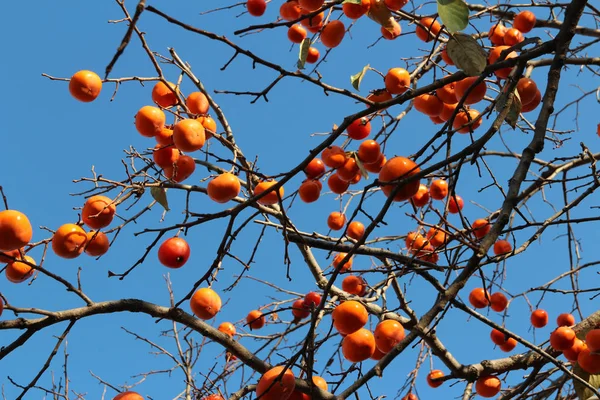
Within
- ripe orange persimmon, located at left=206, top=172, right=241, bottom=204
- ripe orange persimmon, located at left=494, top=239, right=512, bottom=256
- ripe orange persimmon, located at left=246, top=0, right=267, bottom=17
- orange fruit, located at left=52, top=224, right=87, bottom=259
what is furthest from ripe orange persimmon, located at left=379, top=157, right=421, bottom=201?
ripe orange persimmon, located at left=246, top=0, right=267, bottom=17

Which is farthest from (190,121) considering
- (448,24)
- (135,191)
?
(448,24)

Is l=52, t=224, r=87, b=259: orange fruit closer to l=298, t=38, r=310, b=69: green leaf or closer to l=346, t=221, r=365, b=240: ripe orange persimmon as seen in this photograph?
l=298, t=38, r=310, b=69: green leaf

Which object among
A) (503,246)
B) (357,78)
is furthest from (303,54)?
(503,246)

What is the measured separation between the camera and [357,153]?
268cm

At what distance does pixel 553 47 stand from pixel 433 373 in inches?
87.8

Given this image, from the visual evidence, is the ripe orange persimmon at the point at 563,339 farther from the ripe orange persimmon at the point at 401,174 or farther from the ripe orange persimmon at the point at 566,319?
the ripe orange persimmon at the point at 401,174

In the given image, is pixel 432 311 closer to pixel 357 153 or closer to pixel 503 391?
pixel 357 153

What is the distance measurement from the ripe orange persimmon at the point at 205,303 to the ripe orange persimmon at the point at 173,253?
157 millimetres

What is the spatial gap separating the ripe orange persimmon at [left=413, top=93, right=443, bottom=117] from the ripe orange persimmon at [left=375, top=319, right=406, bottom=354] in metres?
1.05

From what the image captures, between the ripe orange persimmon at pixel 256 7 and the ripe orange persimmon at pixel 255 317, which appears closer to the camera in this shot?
the ripe orange persimmon at pixel 256 7

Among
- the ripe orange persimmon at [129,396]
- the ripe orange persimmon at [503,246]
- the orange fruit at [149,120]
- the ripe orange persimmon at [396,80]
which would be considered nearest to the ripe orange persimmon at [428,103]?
the ripe orange persimmon at [396,80]

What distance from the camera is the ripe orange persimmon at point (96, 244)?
92.0 inches

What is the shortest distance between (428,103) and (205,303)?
139 cm

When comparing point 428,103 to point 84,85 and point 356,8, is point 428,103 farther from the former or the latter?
point 84,85
